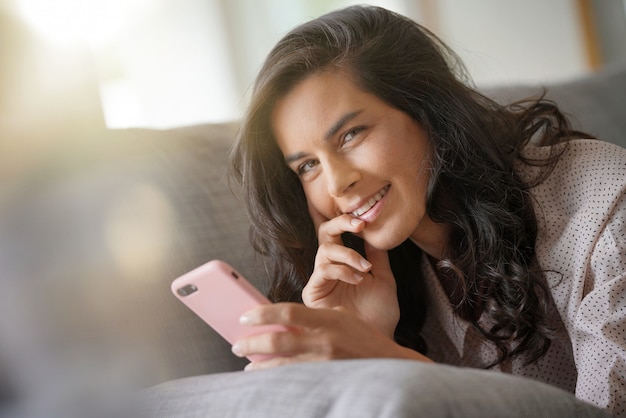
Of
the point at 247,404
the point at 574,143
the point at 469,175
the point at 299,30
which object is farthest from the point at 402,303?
the point at 247,404

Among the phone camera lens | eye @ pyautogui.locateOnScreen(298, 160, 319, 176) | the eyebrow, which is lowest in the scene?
the phone camera lens

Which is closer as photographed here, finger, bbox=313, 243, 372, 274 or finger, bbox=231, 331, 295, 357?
finger, bbox=231, 331, 295, 357

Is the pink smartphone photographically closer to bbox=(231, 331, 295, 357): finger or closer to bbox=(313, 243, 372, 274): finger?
bbox=(231, 331, 295, 357): finger

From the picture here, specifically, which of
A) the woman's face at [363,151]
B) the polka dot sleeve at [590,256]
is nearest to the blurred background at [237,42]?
the woman's face at [363,151]

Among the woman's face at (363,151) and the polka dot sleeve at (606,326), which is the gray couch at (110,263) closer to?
the woman's face at (363,151)

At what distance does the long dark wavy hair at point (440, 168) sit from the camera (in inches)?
46.7

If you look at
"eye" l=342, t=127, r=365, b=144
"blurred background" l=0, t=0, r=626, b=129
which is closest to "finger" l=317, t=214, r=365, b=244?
"eye" l=342, t=127, r=365, b=144

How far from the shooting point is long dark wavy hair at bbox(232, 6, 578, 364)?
119 centimetres

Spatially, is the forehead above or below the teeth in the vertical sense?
above

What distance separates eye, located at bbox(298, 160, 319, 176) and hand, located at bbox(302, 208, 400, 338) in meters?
0.09

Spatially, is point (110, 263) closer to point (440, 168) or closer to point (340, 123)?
point (340, 123)

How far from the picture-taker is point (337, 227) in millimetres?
1237

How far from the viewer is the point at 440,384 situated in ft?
2.11

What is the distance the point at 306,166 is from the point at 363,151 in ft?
Result: 0.39
